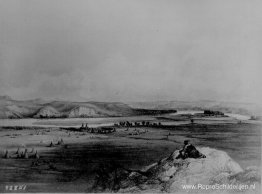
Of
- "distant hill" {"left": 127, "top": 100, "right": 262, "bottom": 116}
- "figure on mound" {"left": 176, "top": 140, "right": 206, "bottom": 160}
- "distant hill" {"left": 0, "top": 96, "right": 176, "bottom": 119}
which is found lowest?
"figure on mound" {"left": 176, "top": 140, "right": 206, "bottom": 160}

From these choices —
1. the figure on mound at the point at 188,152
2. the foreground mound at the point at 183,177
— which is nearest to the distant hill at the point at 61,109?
the figure on mound at the point at 188,152

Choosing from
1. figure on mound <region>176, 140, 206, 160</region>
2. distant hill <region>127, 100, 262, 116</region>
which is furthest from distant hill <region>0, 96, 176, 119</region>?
figure on mound <region>176, 140, 206, 160</region>

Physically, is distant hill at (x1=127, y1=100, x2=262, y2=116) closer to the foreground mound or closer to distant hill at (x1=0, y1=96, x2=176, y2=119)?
distant hill at (x1=0, y1=96, x2=176, y2=119)

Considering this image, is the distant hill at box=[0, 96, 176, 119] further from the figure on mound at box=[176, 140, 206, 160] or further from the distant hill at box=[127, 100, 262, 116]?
the figure on mound at box=[176, 140, 206, 160]

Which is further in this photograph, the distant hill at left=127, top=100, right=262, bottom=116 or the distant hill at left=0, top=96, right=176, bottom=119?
the distant hill at left=127, top=100, right=262, bottom=116

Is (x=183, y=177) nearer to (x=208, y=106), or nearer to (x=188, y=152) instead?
(x=188, y=152)

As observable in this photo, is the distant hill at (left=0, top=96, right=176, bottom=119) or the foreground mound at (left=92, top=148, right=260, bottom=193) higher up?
the distant hill at (left=0, top=96, right=176, bottom=119)
